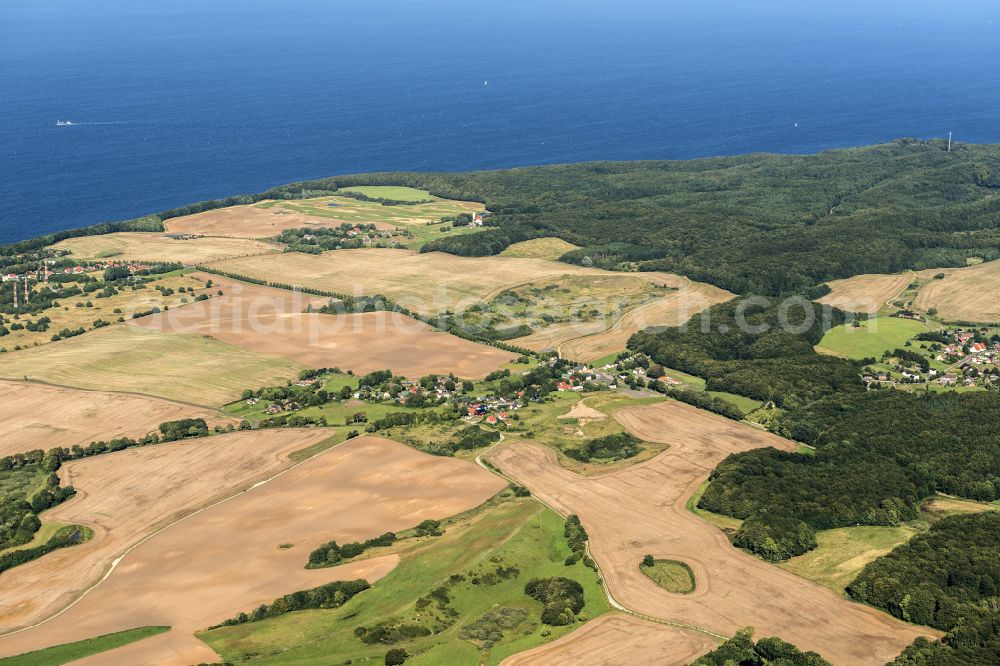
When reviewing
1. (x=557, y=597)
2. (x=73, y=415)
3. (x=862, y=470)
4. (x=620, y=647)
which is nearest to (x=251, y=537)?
(x=557, y=597)

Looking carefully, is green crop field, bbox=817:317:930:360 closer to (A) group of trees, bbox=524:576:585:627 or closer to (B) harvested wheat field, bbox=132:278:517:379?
(B) harvested wheat field, bbox=132:278:517:379

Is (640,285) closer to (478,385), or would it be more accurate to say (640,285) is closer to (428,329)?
(428,329)

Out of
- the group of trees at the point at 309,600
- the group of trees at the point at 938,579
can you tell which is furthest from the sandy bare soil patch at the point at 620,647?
the group of trees at the point at 309,600

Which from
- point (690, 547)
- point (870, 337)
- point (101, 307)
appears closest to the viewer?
point (690, 547)

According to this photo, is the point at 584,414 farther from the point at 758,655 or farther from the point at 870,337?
the point at 758,655

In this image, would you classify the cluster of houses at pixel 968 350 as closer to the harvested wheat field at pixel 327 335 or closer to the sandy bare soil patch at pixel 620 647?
the harvested wheat field at pixel 327 335

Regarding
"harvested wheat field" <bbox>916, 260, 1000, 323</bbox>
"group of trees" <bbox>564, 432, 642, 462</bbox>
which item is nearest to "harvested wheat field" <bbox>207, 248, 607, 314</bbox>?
"harvested wheat field" <bbox>916, 260, 1000, 323</bbox>
